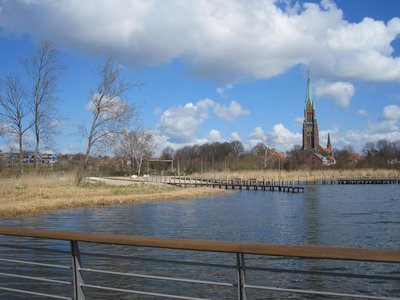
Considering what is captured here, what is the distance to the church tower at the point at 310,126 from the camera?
177m

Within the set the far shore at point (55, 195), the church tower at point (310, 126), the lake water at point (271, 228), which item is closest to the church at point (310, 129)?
the church tower at point (310, 126)

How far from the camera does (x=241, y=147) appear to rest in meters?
143

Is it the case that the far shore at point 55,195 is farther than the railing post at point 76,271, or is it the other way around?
the far shore at point 55,195

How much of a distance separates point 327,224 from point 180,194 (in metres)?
25.2

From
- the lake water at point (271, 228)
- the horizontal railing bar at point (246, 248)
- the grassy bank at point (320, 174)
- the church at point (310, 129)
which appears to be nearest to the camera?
the horizontal railing bar at point (246, 248)

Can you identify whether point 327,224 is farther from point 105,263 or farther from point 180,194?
point 180,194

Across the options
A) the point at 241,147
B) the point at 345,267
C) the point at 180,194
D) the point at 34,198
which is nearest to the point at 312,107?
the point at 241,147

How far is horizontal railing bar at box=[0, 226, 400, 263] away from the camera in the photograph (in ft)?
8.93

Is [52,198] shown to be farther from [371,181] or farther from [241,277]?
[371,181]

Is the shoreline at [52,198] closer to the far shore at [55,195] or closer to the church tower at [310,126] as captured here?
the far shore at [55,195]

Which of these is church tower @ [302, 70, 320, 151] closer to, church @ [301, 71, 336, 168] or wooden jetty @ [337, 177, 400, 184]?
church @ [301, 71, 336, 168]

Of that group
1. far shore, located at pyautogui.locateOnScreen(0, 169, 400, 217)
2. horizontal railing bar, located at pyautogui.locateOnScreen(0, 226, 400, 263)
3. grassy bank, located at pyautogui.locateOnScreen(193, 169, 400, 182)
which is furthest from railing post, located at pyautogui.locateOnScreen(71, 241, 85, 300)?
grassy bank, located at pyautogui.locateOnScreen(193, 169, 400, 182)

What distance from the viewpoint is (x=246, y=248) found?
120 inches

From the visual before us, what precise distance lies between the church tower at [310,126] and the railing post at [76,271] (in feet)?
573
